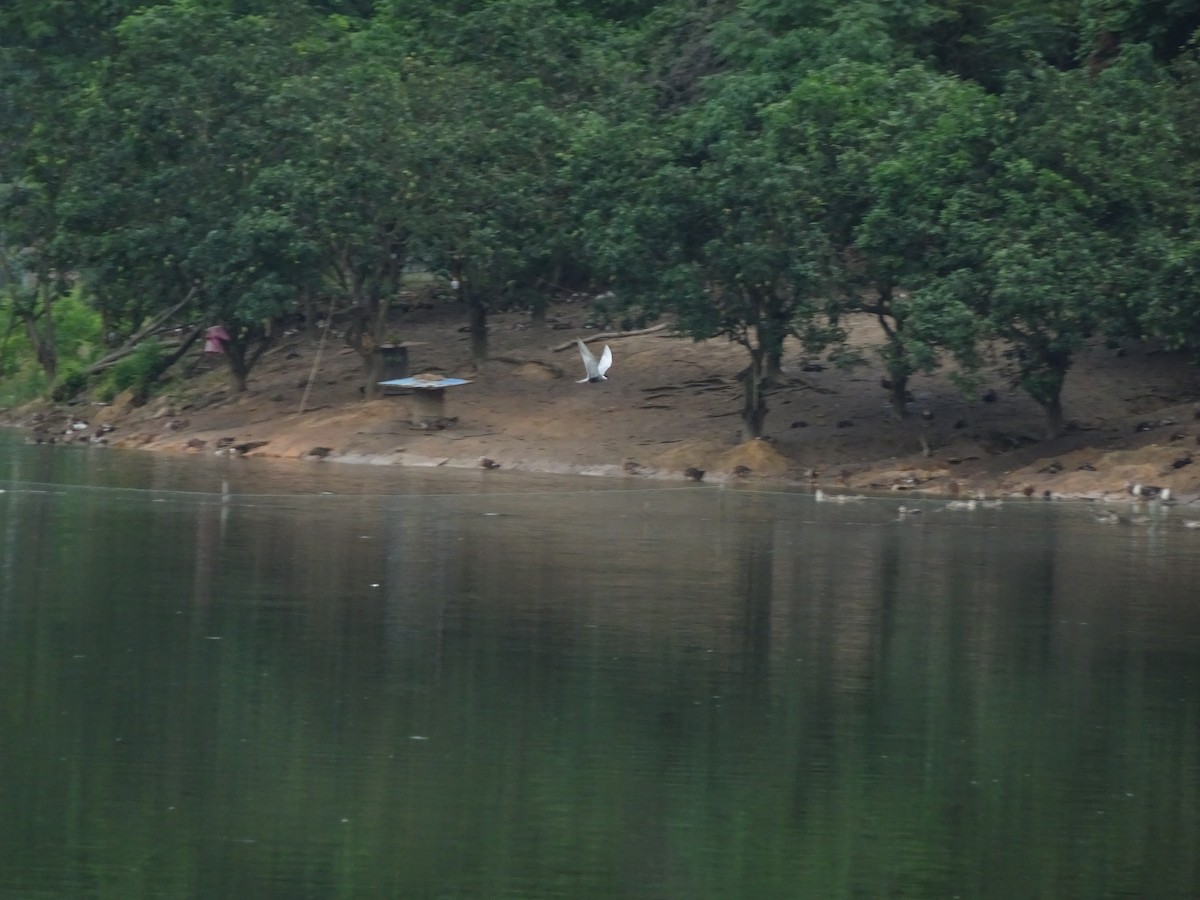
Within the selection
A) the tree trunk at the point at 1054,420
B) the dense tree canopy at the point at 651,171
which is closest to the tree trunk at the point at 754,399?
the dense tree canopy at the point at 651,171

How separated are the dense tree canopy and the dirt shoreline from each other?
895 millimetres

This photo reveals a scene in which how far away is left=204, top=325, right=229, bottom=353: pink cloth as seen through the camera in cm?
3422

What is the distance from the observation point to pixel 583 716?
33.6 feet

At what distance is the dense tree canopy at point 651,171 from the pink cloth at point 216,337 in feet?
1.06

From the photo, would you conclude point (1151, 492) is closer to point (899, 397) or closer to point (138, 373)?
point (899, 397)

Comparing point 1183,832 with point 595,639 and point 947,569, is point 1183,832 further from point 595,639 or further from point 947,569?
point 947,569

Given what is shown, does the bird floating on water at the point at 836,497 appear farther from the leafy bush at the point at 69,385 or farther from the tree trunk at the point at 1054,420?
the leafy bush at the point at 69,385

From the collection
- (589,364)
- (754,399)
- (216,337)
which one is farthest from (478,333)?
(754,399)

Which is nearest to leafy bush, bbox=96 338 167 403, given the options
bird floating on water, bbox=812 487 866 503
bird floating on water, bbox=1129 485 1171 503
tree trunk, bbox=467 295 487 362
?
tree trunk, bbox=467 295 487 362

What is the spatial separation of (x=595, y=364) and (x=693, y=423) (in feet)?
8.01

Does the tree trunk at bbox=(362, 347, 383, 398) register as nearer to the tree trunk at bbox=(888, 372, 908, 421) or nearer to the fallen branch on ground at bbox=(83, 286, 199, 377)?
the fallen branch on ground at bbox=(83, 286, 199, 377)

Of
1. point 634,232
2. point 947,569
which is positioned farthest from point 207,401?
point 947,569

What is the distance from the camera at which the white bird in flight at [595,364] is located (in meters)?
31.5

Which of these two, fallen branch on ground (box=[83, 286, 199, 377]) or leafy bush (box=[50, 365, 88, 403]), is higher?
fallen branch on ground (box=[83, 286, 199, 377])
